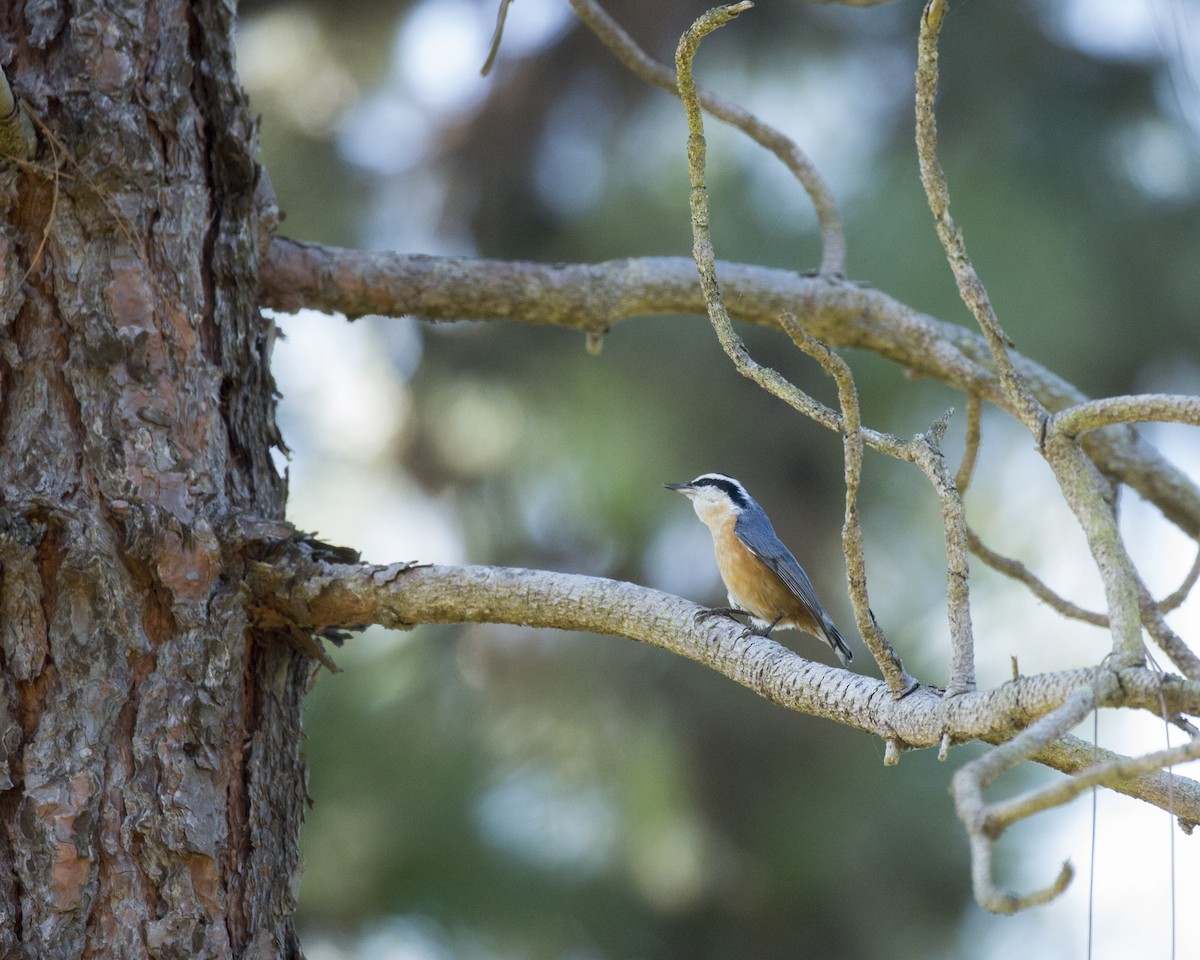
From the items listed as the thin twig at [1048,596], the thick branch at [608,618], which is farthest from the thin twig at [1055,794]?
the thin twig at [1048,596]

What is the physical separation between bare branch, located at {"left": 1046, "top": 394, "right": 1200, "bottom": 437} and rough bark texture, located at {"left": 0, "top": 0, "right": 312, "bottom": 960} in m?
1.29

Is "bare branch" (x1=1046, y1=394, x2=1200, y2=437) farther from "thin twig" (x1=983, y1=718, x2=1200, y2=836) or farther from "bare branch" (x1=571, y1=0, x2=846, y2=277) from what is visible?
"bare branch" (x1=571, y1=0, x2=846, y2=277)

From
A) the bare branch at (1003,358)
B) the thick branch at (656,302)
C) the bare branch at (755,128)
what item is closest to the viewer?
the bare branch at (1003,358)

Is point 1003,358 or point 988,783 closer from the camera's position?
point 988,783

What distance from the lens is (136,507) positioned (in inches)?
77.9

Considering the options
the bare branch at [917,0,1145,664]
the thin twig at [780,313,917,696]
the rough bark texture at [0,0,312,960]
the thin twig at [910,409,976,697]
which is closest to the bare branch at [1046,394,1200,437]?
the bare branch at [917,0,1145,664]

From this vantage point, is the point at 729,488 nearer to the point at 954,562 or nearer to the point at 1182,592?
the point at 1182,592

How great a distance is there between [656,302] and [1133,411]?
112cm

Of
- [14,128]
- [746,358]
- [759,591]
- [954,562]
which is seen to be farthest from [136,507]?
[759,591]

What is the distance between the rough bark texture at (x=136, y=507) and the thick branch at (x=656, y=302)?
226 millimetres

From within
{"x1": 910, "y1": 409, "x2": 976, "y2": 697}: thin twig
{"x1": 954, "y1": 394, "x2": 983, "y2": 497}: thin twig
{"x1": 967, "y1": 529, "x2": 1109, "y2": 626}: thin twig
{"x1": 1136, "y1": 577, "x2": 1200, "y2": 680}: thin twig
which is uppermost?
{"x1": 954, "y1": 394, "x2": 983, "y2": 497}: thin twig

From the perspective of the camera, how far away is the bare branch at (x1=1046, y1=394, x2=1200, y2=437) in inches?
66.8

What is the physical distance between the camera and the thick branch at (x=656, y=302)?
8.04 feet

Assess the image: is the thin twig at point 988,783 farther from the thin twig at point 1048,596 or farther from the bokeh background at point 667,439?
the bokeh background at point 667,439
